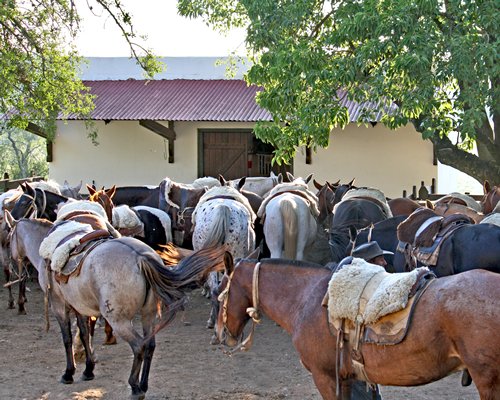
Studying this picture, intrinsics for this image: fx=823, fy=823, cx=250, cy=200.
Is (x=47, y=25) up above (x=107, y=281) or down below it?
above

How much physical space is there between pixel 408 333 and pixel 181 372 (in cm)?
378

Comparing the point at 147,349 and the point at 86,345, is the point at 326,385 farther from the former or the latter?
the point at 86,345

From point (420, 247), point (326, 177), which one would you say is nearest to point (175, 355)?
point (420, 247)

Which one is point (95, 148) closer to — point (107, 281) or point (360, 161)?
point (360, 161)

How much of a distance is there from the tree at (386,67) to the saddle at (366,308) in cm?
424

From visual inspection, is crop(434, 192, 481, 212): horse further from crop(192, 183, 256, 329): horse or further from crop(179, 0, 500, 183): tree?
crop(192, 183, 256, 329): horse

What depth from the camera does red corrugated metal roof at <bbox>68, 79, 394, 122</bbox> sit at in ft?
60.5

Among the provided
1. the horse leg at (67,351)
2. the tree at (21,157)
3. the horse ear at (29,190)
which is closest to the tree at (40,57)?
the horse ear at (29,190)

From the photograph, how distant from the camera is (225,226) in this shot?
381 inches

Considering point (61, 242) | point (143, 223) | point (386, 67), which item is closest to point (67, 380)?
point (61, 242)

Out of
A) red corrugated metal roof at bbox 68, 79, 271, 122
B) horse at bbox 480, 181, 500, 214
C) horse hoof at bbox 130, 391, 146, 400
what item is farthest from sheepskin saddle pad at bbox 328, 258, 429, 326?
red corrugated metal roof at bbox 68, 79, 271, 122

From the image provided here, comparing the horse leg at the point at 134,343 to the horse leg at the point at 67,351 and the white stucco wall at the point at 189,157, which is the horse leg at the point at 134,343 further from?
the white stucco wall at the point at 189,157

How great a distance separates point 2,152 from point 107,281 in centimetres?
3869

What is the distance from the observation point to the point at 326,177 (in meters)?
19.0
